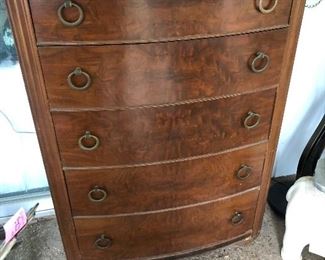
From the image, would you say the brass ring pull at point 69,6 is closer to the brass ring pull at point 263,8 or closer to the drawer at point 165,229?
the brass ring pull at point 263,8

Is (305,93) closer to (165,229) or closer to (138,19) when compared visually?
(165,229)

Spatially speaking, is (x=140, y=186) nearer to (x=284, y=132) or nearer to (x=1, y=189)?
(x=1, y=189)

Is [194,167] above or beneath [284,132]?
above

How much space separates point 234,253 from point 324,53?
0.91 m

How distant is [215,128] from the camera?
101cm

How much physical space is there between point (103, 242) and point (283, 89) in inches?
30.2

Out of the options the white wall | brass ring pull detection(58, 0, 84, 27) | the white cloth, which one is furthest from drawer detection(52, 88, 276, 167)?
the white wall

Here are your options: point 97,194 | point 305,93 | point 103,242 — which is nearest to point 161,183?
point 97,194

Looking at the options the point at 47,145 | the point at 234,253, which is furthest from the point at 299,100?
the point at 47,145

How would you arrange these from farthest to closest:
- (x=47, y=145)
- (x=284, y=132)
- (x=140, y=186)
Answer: (x=284, y=132)
(x=140, y=186)
(x=47, y=145)

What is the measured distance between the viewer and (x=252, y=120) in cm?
105

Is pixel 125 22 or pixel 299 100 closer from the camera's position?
pixel 125 22

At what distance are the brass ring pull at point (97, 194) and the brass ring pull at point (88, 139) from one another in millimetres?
147

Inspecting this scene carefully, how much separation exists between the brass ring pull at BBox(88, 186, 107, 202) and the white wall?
0.95 meters
